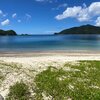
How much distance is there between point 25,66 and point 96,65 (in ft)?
24.6

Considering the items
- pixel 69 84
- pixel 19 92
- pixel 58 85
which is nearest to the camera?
pixel 19 92

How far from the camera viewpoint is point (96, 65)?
2220 centimetres

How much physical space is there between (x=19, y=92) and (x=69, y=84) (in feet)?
12.9

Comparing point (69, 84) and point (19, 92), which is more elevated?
point (69, 84)

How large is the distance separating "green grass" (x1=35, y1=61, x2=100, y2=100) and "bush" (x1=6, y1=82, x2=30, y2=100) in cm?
72

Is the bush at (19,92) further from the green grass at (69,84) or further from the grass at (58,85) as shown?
the green grass at (69,84)

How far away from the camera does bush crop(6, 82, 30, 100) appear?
13.9 metres

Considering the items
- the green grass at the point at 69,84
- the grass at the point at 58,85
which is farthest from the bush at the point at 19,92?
the green grass at the point at 69,84

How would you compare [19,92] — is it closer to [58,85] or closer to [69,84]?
[58,85]

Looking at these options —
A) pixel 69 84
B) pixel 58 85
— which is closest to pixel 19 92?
pixel 58 85

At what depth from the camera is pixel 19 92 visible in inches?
560

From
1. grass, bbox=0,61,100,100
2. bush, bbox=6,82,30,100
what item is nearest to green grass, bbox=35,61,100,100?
grass, bbox=0,61,100,100

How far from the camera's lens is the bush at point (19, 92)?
13852 mm

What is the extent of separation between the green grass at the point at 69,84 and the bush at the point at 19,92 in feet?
2.35
